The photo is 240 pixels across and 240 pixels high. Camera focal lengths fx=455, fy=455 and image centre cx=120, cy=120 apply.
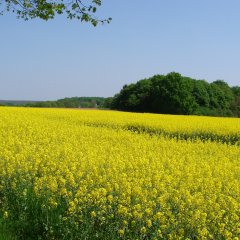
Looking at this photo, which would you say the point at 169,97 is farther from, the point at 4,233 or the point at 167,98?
the point at 4,233

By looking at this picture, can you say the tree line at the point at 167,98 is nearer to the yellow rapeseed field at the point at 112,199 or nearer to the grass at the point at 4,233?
the yellow rapeseed field at the point at 112,199

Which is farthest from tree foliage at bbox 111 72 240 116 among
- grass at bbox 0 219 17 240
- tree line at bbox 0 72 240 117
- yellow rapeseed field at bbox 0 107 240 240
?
grass at bbox 0 219 17 240

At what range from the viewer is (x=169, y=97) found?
70438 mm

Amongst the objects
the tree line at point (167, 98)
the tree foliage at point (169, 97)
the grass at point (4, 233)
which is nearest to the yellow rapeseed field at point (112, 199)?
the grass at point (4, 233)

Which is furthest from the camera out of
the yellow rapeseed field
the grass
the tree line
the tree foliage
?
the tree foliage

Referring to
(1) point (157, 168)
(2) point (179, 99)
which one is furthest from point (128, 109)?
(1) point (157, 168)

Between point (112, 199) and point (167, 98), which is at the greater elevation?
point (167, 98)

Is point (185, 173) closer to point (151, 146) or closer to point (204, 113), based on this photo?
point (151, 146)

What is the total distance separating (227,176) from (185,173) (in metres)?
0.85

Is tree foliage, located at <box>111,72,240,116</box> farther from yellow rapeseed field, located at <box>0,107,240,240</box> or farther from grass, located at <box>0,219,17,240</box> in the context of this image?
grass, located at <box>0,219,17,240</box>

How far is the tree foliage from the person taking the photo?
70.4 meters

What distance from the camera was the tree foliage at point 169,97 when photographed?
70.4 metres

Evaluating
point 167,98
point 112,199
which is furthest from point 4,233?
point 167,98

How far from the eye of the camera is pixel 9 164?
8.36 metres
